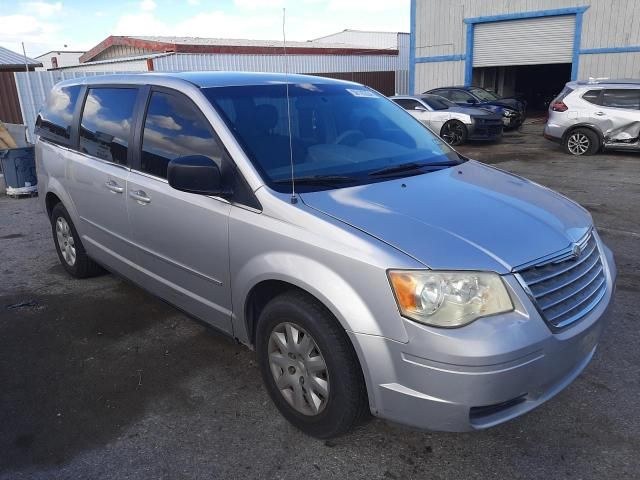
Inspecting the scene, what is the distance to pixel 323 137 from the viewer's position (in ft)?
10.9

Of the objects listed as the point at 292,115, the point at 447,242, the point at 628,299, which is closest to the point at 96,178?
the point at 292,115

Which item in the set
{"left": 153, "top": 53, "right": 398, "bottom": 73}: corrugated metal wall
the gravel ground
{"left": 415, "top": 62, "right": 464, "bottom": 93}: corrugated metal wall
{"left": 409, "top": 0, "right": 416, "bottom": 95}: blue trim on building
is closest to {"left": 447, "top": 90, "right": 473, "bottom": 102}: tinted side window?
{"left": 415, "top": 62, "right": 464, "bottom": 93}: corrugated metal wall

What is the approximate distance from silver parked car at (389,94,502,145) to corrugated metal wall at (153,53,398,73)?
6.45 m

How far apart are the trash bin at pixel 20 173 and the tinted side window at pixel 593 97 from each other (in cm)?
1125

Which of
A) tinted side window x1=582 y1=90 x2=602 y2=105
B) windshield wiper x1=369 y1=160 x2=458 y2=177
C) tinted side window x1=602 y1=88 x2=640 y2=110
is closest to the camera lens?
windshield wiper x1=369 y1=160 x2=458 y2=177

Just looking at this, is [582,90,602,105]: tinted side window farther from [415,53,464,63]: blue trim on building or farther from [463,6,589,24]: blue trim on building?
[415,53,464,63]: blue trim on building

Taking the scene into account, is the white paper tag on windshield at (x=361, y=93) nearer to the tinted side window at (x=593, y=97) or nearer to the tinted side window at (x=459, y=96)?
the tinted side window at (x=593, y=97)

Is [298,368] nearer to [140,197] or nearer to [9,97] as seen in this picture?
[140,197]

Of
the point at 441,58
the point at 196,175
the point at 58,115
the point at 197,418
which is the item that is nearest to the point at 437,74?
the point at 441,58

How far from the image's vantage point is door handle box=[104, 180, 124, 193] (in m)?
3.78

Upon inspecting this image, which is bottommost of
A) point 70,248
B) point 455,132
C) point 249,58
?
point 455,132

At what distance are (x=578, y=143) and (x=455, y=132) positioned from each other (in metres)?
3.18

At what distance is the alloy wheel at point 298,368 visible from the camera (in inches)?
102

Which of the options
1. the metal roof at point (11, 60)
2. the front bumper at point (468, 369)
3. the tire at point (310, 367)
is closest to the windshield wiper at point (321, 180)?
the tire at point (310, 367)
